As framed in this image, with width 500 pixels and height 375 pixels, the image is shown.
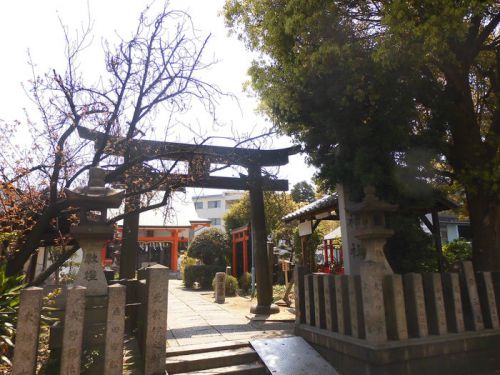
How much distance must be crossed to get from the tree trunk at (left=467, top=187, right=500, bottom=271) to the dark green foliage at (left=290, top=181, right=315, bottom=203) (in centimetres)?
3310

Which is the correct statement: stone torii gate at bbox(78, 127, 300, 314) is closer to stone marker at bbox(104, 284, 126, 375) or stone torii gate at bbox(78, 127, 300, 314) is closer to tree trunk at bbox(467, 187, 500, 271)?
stone marker at bbox(104, 284, 126, 375)

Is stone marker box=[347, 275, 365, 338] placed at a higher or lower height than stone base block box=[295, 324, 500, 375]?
higher

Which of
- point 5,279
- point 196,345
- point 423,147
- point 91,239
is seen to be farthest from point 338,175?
point 5,279

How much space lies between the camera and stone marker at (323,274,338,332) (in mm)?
5406

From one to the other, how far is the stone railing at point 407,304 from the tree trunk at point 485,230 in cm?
100

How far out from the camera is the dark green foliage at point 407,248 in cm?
809

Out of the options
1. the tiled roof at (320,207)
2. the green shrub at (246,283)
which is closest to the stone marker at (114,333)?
the tiled roof at (320,207)

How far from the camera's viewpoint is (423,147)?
6.73 meters

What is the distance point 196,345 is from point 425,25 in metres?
6.25

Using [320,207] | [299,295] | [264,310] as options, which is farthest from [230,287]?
[299,295]

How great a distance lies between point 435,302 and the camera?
4.87m

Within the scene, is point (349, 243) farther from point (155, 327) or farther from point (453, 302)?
point (155, 327)

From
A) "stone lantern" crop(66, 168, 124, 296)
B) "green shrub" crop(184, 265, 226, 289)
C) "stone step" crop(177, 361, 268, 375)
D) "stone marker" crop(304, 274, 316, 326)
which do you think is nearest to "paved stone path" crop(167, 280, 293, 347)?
"stone marker" crop(304, 274, 316, 326)

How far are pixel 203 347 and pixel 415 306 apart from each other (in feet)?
10.9
